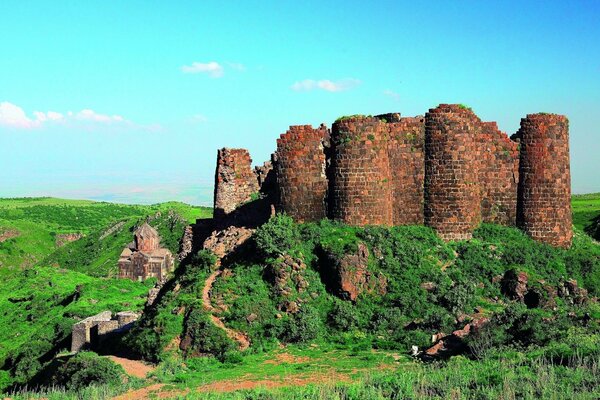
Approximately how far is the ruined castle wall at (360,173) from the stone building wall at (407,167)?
66cm

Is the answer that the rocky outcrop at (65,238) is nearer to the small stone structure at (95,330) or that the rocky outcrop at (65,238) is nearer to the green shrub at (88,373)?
the small stone structure at (95,330)

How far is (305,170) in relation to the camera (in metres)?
25.7

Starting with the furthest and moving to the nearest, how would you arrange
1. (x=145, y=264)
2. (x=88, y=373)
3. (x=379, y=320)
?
(x=145, y=264), (x=379, y=320), (x=88, y=373)

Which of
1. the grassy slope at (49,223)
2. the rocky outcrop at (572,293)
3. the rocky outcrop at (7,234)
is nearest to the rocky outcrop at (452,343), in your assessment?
the rocky outcrop at (572,293)

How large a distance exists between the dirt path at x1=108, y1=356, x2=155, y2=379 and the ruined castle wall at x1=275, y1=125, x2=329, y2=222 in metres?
7.68

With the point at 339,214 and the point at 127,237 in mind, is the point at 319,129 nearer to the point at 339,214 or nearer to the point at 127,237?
the point at 339,214

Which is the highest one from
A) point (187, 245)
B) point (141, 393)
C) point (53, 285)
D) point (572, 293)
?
point (187, 245)

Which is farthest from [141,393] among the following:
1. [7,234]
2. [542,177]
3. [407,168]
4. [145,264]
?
[7,234]

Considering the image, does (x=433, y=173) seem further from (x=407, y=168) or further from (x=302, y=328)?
(x=302, y=328)

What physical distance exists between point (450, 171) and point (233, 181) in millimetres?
9309

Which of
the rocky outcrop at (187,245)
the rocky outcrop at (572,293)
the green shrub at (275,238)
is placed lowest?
the rocky outcrop at (572,293)

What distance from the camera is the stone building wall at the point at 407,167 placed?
2581 cm

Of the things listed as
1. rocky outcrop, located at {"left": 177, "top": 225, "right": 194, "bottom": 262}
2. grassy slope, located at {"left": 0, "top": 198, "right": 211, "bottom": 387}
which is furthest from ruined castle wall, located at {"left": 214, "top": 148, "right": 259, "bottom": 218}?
grassy slope, located at {"left": 0, "top": 198, "right": 211, "bottom": 387}

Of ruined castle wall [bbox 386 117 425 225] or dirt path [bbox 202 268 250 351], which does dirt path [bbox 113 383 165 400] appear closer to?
dirt path [bbox 202 268 250 351]
